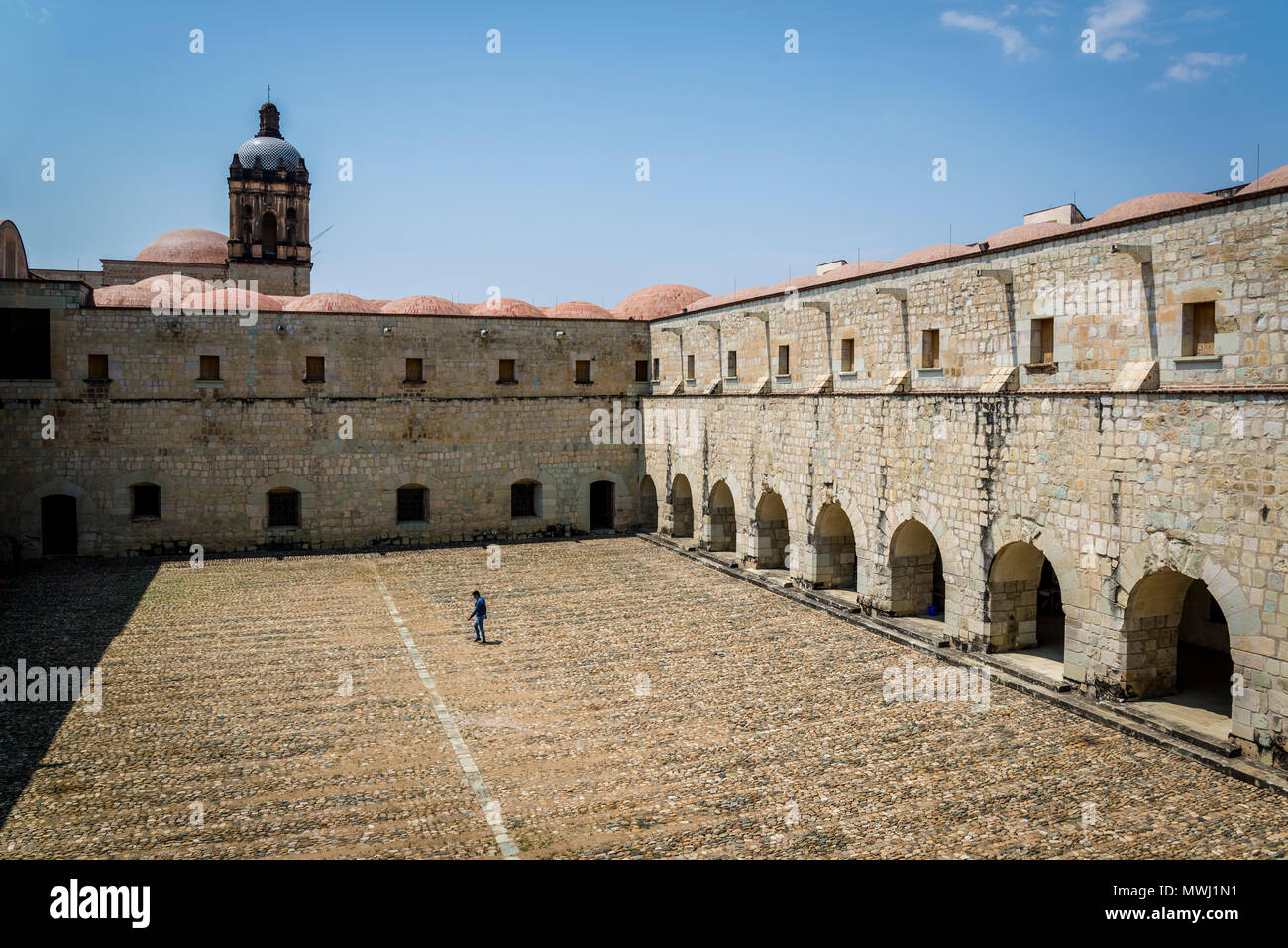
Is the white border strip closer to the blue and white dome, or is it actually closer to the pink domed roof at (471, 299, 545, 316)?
the pink domed roof at (471, 299, 545, 316)

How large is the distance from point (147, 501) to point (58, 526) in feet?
6.75

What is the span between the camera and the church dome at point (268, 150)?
134ft

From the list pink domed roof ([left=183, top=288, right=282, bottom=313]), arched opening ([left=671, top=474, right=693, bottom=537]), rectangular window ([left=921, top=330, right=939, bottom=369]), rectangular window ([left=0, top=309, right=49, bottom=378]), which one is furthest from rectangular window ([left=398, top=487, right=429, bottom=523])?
rectangular window ([left=921, top=330, right=939, bottom=369])

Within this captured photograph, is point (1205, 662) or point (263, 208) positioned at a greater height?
point (263, 208)

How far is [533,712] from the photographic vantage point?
1177cm

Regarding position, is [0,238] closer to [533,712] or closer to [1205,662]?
[533,712]

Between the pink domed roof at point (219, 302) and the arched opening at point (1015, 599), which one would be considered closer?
the arched opening at point (1015, 599)

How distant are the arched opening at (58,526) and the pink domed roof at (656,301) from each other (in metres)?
15.9

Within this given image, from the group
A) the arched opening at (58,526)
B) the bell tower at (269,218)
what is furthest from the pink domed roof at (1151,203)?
the bell tower at (269,218)

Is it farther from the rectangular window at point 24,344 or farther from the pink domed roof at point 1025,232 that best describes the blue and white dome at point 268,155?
the pink domed roof at point 1025,232

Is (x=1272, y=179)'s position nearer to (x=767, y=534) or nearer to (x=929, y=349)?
(x=929, y=349)
